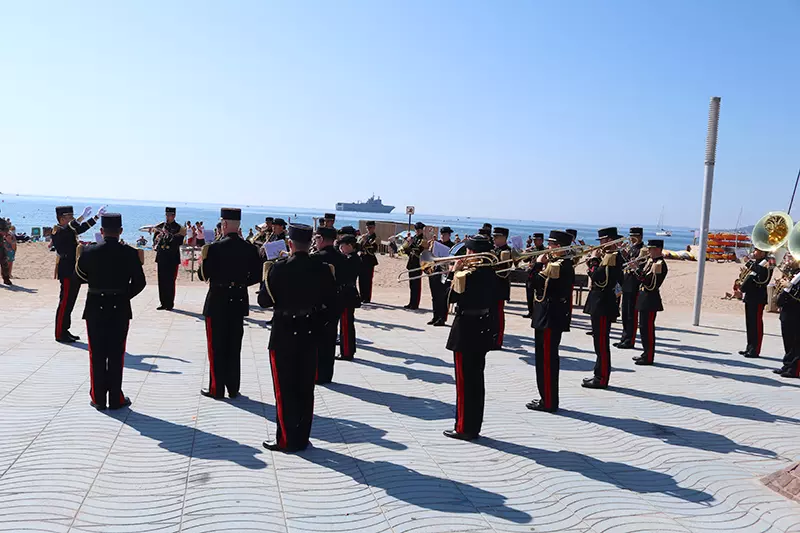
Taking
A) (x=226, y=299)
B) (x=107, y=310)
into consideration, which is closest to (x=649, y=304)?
(x=226, y=299)

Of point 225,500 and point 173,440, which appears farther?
point 173,440

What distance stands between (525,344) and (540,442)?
538 centimetres

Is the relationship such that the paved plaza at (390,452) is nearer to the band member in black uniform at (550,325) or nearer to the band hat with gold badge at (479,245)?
the band member in black uniform at (550,325)

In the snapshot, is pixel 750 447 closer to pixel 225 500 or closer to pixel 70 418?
pixel 225 500

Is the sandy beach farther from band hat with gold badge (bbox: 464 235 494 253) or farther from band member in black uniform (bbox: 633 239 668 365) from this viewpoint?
band hat with gold badge (bbox: 464 235 494 253)

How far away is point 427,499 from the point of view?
4570 mm

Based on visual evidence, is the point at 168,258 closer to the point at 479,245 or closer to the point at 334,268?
the point at 334,268

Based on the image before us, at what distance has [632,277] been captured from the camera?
1087cm

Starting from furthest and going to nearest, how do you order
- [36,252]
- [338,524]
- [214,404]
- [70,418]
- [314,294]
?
1. [36,252]
2. [214,404]
3. [70,418]
4. [314,294]
5. [338,524]

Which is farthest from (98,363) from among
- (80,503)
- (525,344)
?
(525,344)

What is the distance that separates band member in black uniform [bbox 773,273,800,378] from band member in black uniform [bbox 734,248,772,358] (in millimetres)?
837

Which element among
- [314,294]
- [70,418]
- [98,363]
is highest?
[314,294]

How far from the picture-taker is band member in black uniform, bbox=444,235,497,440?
5.86m

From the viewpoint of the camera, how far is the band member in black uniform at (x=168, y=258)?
43.1ft
